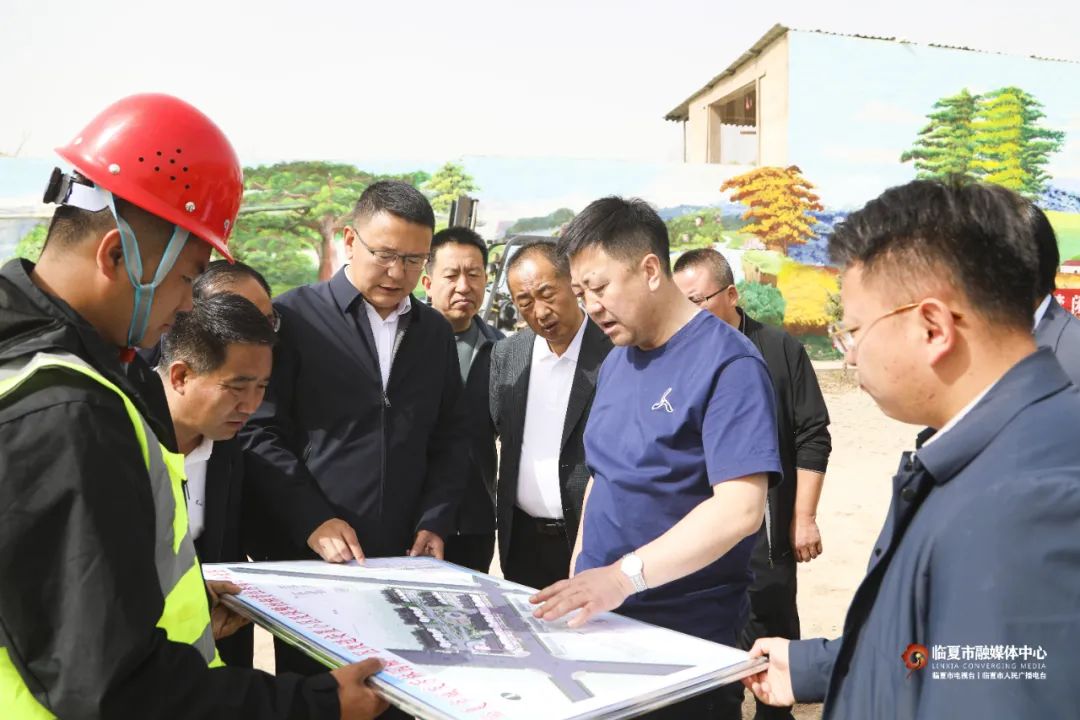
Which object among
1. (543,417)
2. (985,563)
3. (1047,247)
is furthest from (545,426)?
(985,563)

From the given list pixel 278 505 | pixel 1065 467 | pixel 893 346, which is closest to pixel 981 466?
pixel 1065 467

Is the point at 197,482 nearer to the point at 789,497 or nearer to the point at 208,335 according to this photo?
the point at 208,335

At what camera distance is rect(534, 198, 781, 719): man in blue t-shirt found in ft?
5.89

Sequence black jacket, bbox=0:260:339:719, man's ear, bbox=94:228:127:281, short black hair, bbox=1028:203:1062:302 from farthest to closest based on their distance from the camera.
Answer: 1. short black hair, bbox=1028:203:1062:302
2. man's ear, bbox=94:228:127:281
3. black jacket, bbox=0:260:339:719

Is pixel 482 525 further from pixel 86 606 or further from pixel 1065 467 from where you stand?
pixel 1065 467

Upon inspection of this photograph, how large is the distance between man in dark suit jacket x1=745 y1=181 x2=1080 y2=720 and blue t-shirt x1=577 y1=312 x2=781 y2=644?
0.62 metres

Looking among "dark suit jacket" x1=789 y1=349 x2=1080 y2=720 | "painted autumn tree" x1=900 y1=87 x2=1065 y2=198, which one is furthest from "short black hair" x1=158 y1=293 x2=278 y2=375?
"painted autumn tree" x1=900 y1=87 x2=1065 y2=198

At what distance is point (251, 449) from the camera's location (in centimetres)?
253

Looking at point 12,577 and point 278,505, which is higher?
point 12,577

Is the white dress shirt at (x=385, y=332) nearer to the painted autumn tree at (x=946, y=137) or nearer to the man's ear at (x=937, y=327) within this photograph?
the man's ear at (x=937, y=327)

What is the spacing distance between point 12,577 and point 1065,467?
126 centimetres

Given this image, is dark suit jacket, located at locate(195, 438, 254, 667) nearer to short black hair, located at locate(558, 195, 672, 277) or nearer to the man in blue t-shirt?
the man in blue t-shirt

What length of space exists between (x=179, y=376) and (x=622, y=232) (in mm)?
1140

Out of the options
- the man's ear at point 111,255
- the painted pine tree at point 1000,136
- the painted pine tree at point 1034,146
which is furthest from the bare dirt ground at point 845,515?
the painted pine tree at point 1034,146
